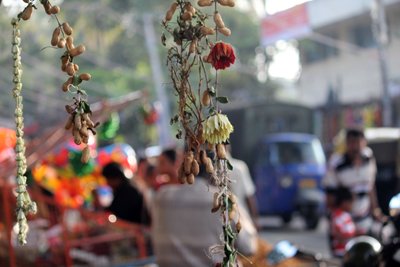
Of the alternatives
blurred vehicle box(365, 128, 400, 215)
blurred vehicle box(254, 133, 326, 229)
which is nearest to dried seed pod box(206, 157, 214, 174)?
blurred vehicle box(365, 128, 400, 215)

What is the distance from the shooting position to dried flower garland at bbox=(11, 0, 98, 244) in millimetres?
2285

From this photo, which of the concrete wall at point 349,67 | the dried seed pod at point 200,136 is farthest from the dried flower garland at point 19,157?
the concrete wall at point 349,67

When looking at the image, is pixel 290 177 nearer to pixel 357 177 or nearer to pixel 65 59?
pixel 357 177

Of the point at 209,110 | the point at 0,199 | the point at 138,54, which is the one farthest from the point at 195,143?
the point at 138,54

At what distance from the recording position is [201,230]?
4.25m

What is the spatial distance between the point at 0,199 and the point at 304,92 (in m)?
27.3

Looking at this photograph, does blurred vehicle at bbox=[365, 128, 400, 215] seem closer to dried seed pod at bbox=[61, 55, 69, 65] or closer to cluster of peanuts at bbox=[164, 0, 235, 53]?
cluster of peanuts at bbox=[164, 0, 235, 53]

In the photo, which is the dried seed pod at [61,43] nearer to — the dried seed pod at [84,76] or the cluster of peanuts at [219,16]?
the dried seed pod at [84,76]

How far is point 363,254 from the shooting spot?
4.17 metres

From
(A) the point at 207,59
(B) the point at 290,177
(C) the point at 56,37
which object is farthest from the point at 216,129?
(B) the point at 290,177

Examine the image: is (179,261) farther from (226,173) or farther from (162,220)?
(226,173)

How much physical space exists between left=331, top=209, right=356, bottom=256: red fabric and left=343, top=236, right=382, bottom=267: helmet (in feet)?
8.84

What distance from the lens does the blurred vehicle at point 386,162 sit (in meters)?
13.8

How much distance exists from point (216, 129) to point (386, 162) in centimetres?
1235
